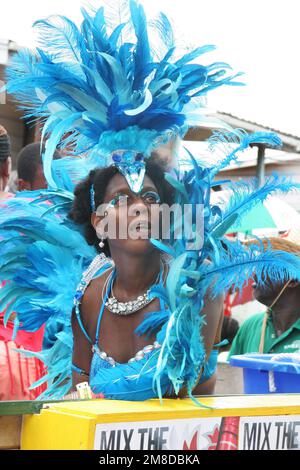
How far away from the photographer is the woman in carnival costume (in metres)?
2.42

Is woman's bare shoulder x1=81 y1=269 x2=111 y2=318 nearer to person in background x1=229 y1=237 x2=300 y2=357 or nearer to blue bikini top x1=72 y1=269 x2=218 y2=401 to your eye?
blue bikini top x1=72 y1=269 x2=218 y2=401

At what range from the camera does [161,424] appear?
2.15 m

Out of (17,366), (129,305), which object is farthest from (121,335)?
(17,366)

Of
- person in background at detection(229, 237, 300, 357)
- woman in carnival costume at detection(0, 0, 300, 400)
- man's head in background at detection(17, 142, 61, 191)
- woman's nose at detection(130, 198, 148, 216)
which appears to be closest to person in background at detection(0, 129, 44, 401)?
woman in carnival costume at detection(0, 0, 300, 400)

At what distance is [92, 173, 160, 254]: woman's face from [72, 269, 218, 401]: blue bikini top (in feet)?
0.79

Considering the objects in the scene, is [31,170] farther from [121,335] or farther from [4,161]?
[121,335]

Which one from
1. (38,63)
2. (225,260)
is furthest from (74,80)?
(225,260)

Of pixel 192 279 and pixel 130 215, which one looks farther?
pixel 130 215

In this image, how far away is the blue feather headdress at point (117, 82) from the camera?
2535 millimetres

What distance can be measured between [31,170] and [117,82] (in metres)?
2.04

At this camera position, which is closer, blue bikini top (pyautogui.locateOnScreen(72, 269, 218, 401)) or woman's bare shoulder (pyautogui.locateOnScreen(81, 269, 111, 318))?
blue bikini top (pyautogui.locateOnScreen(72, 269, 218, 401))

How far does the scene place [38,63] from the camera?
2.58m

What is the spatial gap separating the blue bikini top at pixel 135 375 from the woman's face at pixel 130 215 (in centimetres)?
24

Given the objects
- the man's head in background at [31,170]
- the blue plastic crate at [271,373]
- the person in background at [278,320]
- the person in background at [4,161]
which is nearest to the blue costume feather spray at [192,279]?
the blue plastic crate at [271,373]
